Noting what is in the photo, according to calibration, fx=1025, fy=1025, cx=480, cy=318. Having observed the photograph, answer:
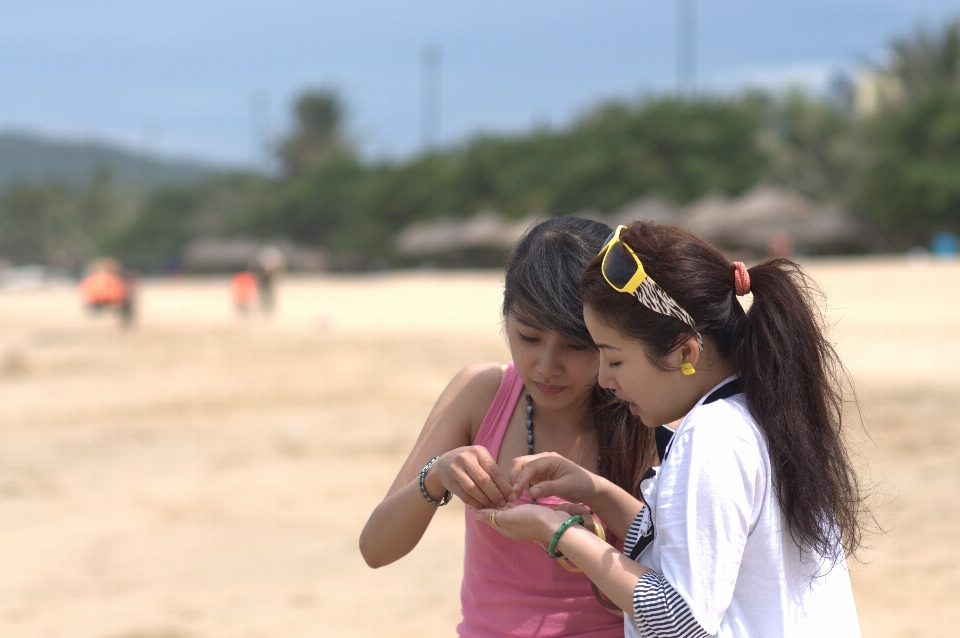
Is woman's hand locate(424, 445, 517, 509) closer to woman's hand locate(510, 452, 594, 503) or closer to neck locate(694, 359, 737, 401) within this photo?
woman's hand locate(510, 452, 594, 503)

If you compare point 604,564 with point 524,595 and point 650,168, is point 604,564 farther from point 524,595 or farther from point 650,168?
point 650,168

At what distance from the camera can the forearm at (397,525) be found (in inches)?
77.9

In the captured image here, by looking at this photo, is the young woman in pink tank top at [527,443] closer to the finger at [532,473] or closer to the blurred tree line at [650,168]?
the finger at [532,473]

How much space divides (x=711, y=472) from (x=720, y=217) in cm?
3163

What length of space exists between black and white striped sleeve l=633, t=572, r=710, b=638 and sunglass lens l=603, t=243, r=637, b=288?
1.52ft

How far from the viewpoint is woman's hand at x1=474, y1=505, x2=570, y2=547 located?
1677 mm

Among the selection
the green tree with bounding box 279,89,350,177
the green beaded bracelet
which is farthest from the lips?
the green tree with bounding box 279,89,350,177

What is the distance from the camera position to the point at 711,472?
4.86ft

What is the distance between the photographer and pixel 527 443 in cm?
204

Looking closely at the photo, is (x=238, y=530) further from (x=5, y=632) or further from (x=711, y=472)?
(x=711, y=472)

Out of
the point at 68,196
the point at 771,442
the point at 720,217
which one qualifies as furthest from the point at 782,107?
the point at 68,196

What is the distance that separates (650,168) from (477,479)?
40.9 meters

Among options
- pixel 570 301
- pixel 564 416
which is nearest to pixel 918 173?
pixel 564 416

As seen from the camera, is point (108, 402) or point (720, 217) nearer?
point (108, 402)
